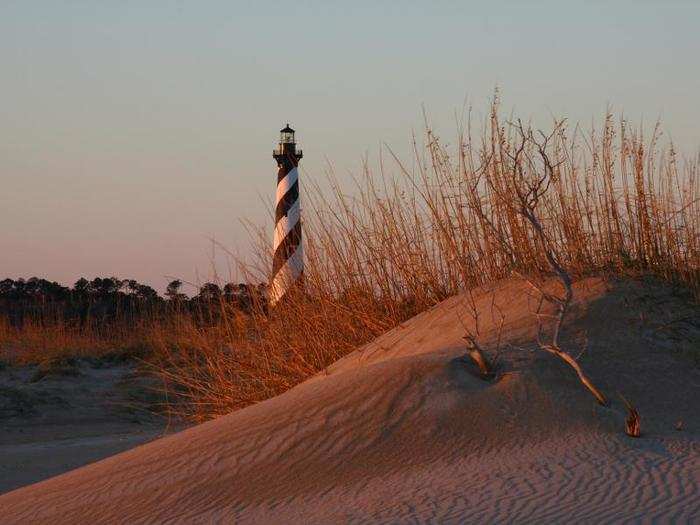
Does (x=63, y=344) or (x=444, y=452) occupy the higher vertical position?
(x=63, y=344)

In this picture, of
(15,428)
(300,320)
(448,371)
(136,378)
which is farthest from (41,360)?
(448,371)

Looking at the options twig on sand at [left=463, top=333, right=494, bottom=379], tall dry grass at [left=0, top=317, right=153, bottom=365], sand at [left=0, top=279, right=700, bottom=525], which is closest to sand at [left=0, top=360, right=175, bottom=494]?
tall dry grass at [left=0, top=317, right=153, bottom=365]

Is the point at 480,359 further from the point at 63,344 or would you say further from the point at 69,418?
the point at 63,344

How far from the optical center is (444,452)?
339cm

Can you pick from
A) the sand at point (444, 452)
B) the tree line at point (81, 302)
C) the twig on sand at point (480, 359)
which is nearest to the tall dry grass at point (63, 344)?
the tree line at point (81, 302)

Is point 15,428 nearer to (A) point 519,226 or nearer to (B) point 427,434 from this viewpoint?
(A) point 519,226

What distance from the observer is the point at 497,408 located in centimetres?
361

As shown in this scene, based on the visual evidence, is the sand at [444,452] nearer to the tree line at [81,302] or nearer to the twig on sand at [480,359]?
the twig on sand at [480,359]

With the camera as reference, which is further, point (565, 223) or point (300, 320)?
point (300, 320)

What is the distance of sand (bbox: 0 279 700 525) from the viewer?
9.52 feet

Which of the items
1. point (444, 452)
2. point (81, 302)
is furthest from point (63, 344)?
point (444, 452)

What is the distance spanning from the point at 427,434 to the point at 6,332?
11.2m

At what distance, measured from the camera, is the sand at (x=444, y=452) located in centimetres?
Answer: 290

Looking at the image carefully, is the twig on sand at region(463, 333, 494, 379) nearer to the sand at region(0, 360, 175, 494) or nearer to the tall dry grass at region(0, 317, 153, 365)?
the sand at region(0, 360, 175, 494)
